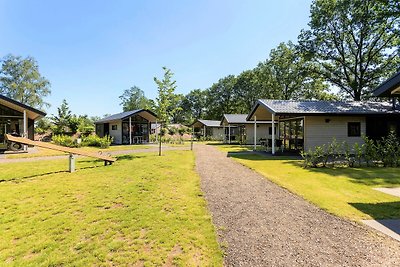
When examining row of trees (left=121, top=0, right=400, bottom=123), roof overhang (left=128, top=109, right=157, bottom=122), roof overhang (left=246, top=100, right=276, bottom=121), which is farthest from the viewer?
roof overhang (left=128, top=109, right=157, bottom=122)

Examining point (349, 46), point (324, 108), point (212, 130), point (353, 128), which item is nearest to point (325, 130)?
point (324, 108)

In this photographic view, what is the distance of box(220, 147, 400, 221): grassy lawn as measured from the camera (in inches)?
189

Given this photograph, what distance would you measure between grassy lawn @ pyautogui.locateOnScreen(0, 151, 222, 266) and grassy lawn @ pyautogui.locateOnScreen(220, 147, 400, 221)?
2887 mm

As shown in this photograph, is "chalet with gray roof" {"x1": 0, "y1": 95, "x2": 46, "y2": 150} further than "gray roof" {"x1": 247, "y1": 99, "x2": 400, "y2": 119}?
Yes

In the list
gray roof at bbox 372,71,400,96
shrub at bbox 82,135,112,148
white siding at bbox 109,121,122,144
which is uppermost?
gray roof at bbox 372,71,400,96

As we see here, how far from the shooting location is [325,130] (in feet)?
48.5

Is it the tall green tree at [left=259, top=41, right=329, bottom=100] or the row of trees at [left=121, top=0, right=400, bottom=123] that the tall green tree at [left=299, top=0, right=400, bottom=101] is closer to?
the row of trees at [left=121, top=0, right=400, bottom=123]

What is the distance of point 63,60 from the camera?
25.7 metres

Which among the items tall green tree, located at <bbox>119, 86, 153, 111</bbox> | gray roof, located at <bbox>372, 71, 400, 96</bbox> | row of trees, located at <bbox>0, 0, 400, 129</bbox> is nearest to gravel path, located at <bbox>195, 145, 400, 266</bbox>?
gray roof, located at <bbox>372, 71, 400, 96</bbox>

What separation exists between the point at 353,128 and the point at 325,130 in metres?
1.99

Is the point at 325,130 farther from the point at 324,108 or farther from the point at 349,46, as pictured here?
the point at 349,46

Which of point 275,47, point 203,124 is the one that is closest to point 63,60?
point 203,124

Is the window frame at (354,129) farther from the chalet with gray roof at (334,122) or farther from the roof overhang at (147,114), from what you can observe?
the roof overhang at (147,114)

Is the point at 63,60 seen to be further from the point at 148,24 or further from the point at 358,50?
the point at 358,50
